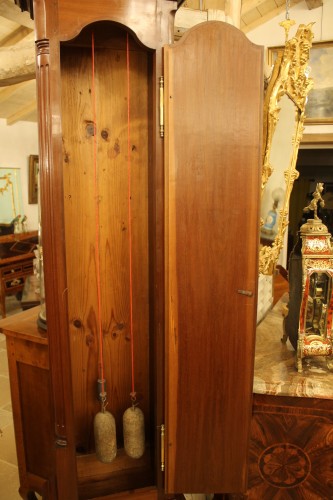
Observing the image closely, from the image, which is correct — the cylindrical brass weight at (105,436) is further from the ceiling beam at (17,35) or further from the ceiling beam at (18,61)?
the ceiling beam at (17,35)

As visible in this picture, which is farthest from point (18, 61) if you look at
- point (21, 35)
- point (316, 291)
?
point (316, 291)

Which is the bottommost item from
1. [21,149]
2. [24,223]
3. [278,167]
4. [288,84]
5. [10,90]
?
[24,223]

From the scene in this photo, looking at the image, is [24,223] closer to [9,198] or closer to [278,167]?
[9,198]

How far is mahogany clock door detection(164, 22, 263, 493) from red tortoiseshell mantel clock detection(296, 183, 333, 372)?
1.29 ft

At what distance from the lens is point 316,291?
151 cm

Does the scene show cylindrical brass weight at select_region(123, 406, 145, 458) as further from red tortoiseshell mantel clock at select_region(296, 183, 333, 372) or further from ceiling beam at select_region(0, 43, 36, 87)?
ceiling beam at select_region(0, 43, 36, 87)

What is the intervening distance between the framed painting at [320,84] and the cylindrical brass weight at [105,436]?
299cm

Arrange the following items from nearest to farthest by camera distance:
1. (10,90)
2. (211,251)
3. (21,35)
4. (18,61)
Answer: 1. (211,251)
2. (18,61)
3. (21,35)
4. (10,90)

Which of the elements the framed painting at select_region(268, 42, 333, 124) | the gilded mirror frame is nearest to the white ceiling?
the framed painting at select_region(268, 42, 333, 124)

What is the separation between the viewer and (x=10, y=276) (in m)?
4.25

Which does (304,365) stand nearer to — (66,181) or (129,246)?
(129,246)

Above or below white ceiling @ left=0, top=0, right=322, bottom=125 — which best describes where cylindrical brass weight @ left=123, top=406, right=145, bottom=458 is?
below

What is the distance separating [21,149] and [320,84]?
386cm

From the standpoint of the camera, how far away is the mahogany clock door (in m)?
1.03
